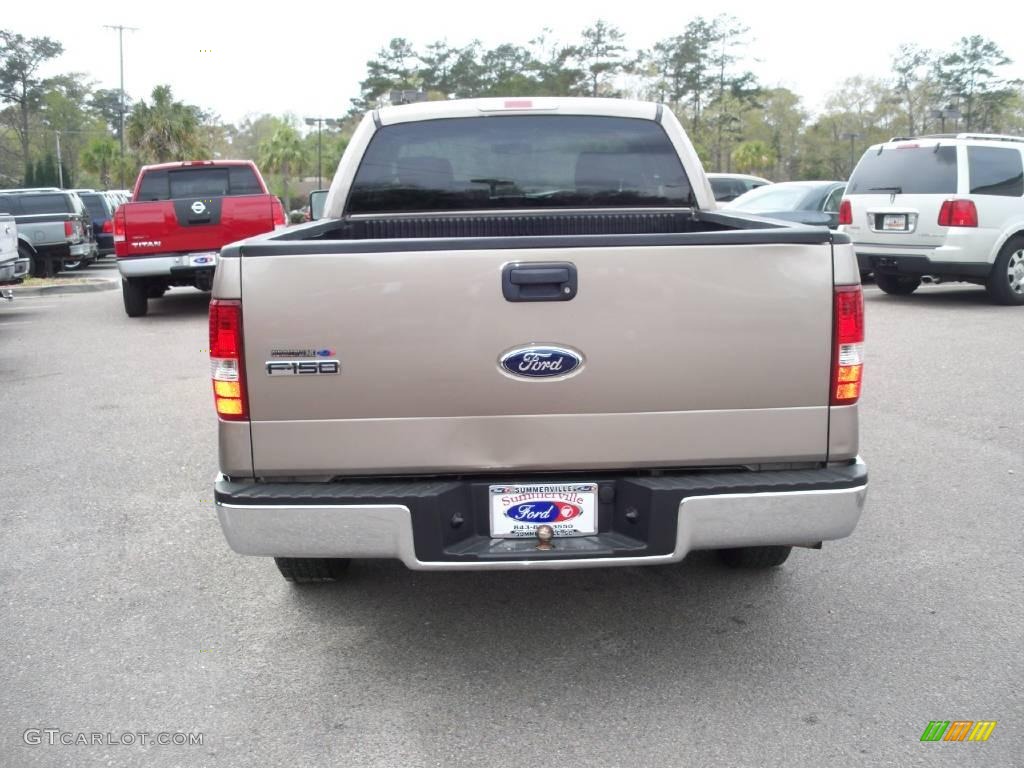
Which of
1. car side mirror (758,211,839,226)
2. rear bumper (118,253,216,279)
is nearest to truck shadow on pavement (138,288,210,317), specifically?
rear bumper (118,253,216,279)

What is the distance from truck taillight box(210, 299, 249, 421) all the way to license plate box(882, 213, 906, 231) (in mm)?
10835

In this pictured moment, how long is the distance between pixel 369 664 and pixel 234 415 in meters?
1.06

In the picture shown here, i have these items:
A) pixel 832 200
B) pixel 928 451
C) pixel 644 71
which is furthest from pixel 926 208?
pixel 644 71

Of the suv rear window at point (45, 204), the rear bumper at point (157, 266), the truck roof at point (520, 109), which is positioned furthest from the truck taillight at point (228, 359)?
the suv rear window at point (45, 204)

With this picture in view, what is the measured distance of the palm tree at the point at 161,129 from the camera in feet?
174

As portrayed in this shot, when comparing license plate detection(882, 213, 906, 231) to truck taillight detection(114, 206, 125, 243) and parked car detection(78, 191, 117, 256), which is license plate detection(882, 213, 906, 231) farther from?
parked car detection(78, 191, 117, 256)

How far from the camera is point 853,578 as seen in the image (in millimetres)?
4352

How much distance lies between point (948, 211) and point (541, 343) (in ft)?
33.9

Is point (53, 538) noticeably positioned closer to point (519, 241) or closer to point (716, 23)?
point (519, 241)

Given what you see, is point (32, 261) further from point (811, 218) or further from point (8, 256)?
point (811, 218)

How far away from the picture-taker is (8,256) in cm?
1257

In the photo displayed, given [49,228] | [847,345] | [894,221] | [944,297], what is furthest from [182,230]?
[847,345]

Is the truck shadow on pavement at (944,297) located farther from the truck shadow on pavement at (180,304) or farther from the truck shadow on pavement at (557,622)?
the truck shadow on pavement at (557,622)

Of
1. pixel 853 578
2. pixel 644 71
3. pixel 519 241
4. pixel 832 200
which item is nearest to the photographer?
pixel 519 241
